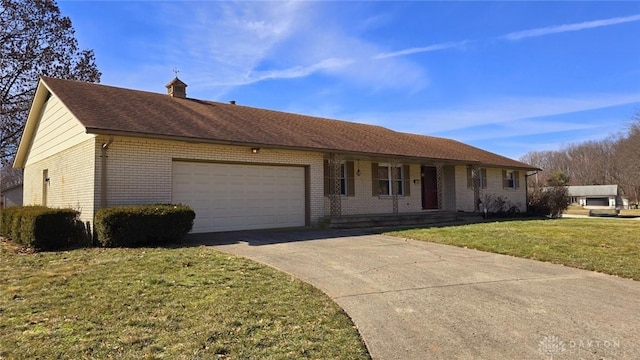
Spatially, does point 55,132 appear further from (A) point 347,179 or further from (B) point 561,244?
(B) point 561,244

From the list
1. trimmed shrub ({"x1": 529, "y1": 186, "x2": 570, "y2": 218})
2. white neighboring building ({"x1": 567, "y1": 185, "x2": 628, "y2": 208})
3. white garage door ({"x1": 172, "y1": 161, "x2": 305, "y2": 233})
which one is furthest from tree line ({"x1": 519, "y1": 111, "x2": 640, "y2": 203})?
white garage door ({"x1": 172, "y1": 161, "x2": 305, "y2": 233})

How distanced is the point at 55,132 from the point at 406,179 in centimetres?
1385

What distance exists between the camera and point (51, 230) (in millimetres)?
10172

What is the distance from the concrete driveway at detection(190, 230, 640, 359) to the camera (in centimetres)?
434

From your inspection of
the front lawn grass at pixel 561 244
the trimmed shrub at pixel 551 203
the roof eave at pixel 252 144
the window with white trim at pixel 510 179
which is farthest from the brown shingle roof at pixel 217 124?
the front lawn grass at pixel 561 244

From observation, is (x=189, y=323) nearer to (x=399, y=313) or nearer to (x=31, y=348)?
(x=31, y=348)

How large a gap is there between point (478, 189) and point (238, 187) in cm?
1308

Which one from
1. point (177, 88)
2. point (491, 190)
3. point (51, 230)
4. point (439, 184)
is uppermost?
point (177, 88)

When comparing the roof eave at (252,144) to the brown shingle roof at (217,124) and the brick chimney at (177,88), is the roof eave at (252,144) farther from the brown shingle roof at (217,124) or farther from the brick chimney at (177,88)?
the brick chimney at (177,88)

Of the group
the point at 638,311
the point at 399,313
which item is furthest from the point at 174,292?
the point at 638,311

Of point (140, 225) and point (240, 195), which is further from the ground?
point (240, 195)

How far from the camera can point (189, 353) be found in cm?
402

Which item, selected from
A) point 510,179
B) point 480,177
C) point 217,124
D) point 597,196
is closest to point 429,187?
point 480,177

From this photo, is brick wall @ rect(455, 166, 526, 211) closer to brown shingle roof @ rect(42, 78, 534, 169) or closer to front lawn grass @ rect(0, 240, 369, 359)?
brown shingle roof @ rect(42, 78, 534, 169)
